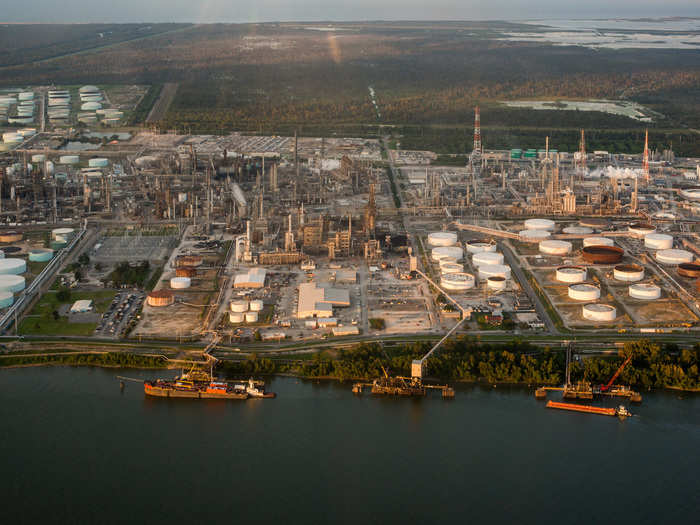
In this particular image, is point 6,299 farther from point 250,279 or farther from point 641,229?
point 641,229

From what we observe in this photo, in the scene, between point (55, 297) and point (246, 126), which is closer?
point (55, 297)

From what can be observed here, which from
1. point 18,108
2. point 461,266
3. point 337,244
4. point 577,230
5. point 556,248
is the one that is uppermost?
point 18,108

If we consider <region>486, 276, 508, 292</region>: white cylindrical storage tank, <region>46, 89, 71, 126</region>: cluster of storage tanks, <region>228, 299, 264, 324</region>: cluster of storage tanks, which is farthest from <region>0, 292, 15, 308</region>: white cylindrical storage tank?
<region>46, 89, 71, 126</region>: cluster of storage tanks

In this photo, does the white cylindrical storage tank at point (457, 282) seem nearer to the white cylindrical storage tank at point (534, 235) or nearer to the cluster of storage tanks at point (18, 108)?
the white cylindrical storage tank at point (534, 235)

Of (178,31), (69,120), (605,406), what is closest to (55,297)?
(605,406)

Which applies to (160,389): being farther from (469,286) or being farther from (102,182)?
(102,182)

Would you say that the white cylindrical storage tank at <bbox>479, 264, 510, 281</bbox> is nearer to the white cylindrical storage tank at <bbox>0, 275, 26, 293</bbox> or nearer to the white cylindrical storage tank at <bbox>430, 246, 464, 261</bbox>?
the white cylindrical storage tank at <bbox>430, 246, 464, 261</bbox>

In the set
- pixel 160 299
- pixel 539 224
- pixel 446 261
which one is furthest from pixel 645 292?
pixel 160 299
